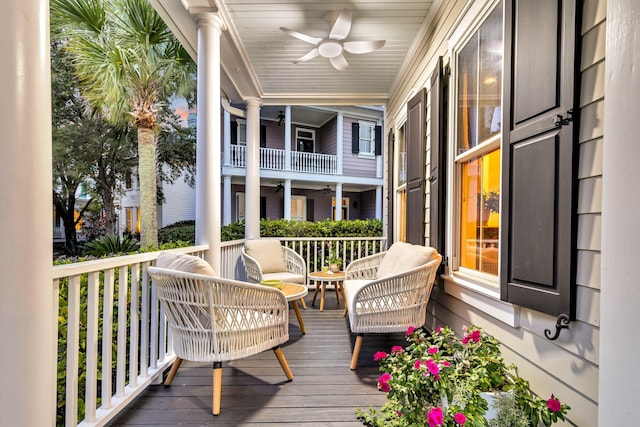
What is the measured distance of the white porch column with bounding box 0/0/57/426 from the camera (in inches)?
38.2

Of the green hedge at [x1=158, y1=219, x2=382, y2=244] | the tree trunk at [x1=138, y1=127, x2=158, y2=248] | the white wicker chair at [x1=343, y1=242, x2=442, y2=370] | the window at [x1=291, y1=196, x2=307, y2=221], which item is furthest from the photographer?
the window at [x1=291, y1=196, x2=307, y2=221]

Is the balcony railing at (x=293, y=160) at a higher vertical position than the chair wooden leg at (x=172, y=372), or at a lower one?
higher

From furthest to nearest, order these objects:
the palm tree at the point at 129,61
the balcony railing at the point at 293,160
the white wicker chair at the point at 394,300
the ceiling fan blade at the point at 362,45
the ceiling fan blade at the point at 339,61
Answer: the balcony railing at the point at 293,160
the palm tree at the point at 129,61
the ceiling fan blade at the point at 339,61
the ceiling fan blade at the point at 362,45
the white wicker chair at the point at 394,300

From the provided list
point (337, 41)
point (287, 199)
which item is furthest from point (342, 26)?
point (287, 199)

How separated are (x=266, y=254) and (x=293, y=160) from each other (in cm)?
582

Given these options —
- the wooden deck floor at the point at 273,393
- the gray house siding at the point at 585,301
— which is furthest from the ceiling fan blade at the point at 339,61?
the wooden deck floor at the point at 273,393

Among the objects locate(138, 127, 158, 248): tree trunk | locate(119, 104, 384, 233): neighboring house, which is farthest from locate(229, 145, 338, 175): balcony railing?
locate(138, 127, 158, 248): tree trunk

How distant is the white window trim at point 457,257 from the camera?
1714mm

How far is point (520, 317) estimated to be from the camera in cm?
152

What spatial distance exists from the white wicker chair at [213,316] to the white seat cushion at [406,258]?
124cm

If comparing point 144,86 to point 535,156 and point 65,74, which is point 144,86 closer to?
point 65,74

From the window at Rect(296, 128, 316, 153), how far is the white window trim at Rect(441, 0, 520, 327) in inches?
337

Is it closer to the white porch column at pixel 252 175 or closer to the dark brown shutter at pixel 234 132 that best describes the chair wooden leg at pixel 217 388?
the white porch column at pixel 252 175

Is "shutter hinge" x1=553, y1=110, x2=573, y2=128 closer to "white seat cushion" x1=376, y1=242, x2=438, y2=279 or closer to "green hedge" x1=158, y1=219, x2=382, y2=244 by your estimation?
"white seat cushion" x1=376, y1=242, x2=438, y2=279
